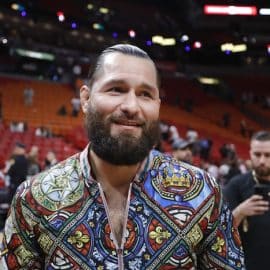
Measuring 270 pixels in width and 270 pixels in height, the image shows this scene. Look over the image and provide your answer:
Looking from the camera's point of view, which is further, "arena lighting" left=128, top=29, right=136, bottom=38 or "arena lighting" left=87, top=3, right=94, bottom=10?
"arena lighting" left=128, top=29, right=136, bottom=38

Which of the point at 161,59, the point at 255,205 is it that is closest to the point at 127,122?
the point at 255,205

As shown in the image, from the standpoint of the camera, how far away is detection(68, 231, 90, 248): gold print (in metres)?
1.29

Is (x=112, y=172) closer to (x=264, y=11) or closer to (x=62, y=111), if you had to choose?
(x=264, y=11)

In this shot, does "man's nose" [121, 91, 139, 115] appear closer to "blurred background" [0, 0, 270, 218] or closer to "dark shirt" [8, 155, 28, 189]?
"dark shirt" [8, 155, 28, 189]

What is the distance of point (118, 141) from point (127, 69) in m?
0.18

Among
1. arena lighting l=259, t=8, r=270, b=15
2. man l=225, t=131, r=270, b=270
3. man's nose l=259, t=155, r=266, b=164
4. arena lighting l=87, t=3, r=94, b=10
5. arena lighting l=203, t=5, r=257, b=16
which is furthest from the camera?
arena lighting l=87, t=3, r=94, b=10

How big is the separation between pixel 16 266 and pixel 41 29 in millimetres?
23181

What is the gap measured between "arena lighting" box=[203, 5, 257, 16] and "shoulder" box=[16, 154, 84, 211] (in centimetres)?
1504

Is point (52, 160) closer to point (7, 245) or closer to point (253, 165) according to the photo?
point (253, 165)

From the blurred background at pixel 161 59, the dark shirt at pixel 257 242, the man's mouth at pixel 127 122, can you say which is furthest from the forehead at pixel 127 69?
the blurred background at pixel 161 59

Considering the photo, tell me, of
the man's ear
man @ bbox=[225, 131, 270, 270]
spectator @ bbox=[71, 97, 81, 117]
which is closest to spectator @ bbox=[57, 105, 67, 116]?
spectator @ bbox=[71, 97, 81, 117]

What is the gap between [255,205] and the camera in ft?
8.77

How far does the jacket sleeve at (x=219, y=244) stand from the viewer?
1.33m

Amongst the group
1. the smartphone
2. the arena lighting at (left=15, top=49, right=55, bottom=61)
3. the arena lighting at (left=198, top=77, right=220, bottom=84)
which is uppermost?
the arena lighting at (left=15, top=49, right=55, bottom=61)
